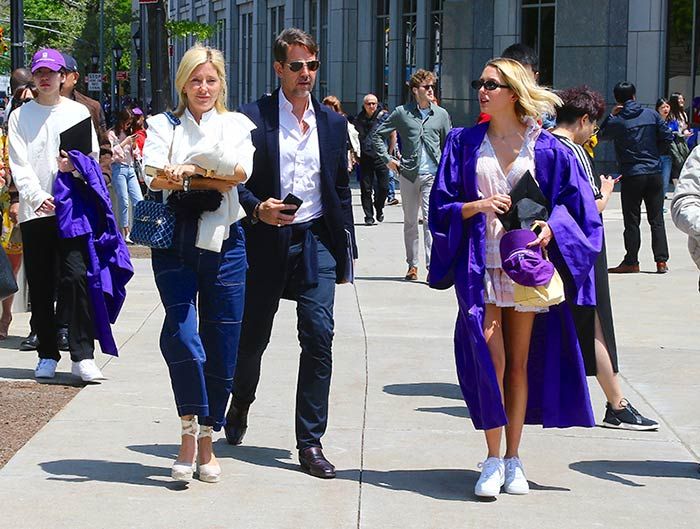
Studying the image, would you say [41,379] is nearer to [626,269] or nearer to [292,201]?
[292,201]

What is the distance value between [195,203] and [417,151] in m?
7.50

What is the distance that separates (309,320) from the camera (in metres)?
6.25

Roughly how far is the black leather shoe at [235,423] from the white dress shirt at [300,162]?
3.39 feet

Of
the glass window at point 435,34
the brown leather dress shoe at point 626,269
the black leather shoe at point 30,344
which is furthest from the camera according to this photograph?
the glass window at point 435,34

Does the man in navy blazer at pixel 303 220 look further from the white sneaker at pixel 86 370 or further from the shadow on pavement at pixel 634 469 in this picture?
the white sneaker at pixel 86 370

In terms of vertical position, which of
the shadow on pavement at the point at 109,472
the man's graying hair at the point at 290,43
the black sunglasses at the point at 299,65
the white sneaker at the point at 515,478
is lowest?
the shadow on pavement at the point at 109,472

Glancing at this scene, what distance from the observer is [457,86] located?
30766 millimetres

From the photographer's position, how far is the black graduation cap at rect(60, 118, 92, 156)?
828cm

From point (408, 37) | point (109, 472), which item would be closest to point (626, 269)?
point (109, 472)

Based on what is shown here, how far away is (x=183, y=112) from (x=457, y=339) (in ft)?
5.06

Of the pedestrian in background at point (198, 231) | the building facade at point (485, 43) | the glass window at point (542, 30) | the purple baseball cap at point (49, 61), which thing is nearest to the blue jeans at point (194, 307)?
the pedestrian in background at point (198, 231)

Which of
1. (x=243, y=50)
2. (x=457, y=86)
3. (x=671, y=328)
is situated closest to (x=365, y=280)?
(x=671, y=328)

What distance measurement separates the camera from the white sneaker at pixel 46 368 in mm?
8445

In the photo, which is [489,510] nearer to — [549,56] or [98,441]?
[98,441]
